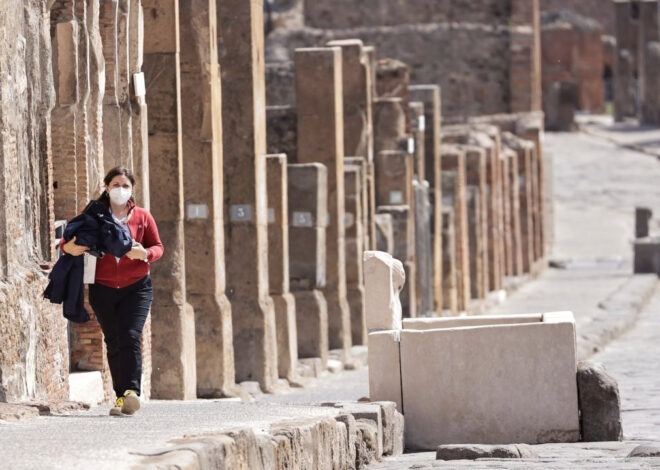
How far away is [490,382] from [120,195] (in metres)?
3.17

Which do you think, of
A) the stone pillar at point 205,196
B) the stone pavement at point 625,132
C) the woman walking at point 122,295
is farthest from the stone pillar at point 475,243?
the stone pavement at point 625,132

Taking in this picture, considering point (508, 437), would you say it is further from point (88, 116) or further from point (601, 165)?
point (601, 165)

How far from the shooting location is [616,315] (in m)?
27.0

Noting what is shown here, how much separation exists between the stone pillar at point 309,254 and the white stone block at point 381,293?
363 inches

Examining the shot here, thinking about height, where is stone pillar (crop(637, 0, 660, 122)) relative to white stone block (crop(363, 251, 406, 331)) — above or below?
above

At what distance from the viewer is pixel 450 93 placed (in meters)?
45.9

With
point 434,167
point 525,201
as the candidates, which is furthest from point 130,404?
point 525,201

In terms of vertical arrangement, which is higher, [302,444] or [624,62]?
Answer: [624,62]

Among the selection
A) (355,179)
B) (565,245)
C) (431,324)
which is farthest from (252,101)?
(565,245)

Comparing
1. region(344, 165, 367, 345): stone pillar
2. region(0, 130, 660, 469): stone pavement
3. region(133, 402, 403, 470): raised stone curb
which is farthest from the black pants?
region(344, 165, 367, 345): stone pillar

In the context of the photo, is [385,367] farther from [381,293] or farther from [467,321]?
[467,321]

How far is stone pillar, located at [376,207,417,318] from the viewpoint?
1072 inches

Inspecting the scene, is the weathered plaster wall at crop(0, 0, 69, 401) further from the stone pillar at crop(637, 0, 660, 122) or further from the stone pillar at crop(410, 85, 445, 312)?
the stone pillar at crop(637, 0, 660, 122)

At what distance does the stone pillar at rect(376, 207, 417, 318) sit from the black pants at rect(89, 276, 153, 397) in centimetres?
1573
